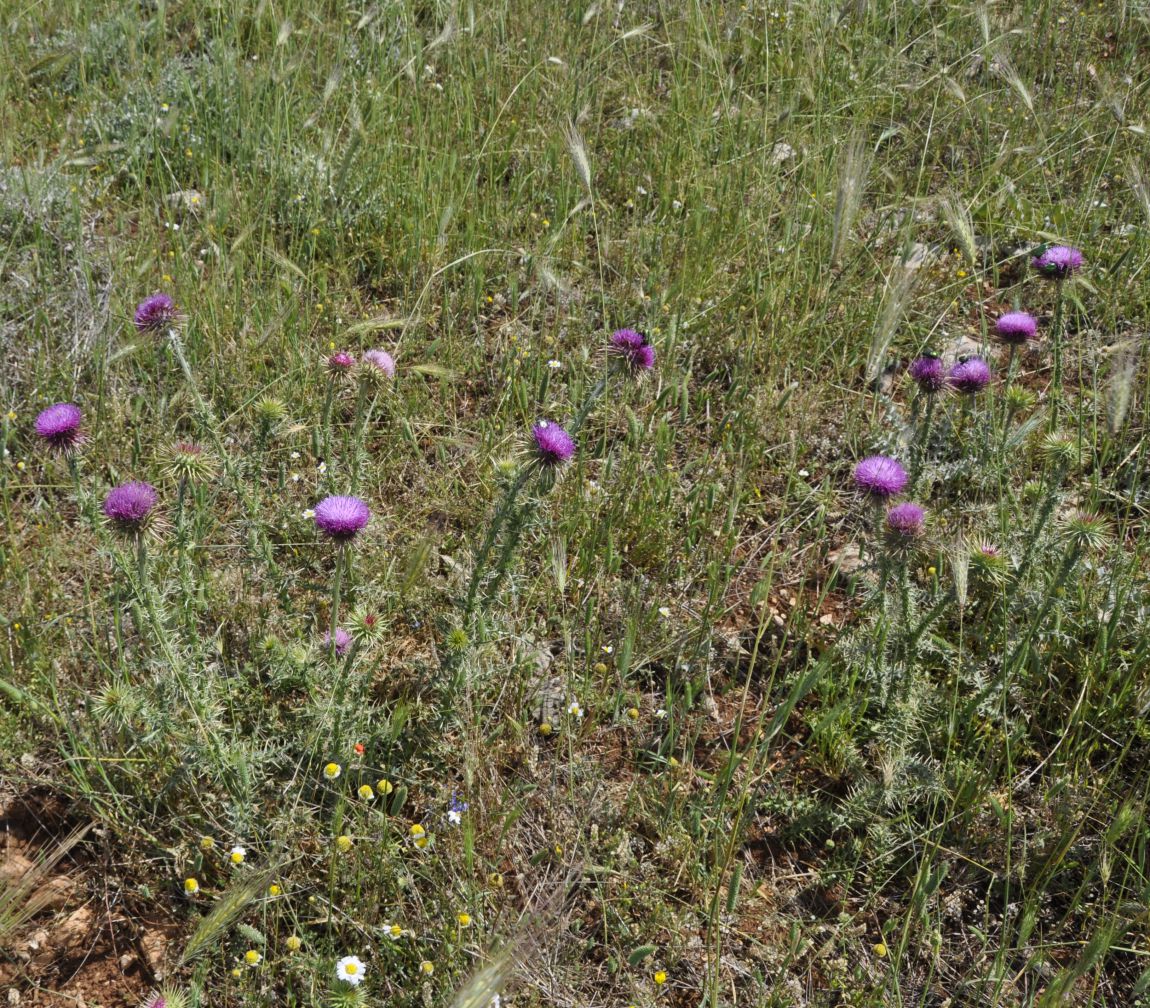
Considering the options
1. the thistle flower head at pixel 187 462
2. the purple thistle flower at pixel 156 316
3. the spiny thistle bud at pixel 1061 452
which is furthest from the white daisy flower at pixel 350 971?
the spiny thistle bud at pixel 1061 452

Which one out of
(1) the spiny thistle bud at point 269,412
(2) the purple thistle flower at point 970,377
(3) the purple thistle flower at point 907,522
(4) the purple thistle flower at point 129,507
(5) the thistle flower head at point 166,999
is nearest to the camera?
(5) the thistle flower head at point 166,999

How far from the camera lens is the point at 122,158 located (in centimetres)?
421

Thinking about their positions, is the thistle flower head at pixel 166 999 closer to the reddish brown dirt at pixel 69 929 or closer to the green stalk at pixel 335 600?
the reddish brown dirt at pixel 69 929

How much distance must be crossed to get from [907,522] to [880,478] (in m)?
→ 0.18

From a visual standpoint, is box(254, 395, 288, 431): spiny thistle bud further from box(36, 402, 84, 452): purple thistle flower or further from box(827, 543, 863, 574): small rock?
box(827, 543, 863, 574): small rock

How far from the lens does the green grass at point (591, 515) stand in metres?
2.19

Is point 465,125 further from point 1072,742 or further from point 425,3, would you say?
point 1072,742

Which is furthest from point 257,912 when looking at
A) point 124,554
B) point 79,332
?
point 79,332

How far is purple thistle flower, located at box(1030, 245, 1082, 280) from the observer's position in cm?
286

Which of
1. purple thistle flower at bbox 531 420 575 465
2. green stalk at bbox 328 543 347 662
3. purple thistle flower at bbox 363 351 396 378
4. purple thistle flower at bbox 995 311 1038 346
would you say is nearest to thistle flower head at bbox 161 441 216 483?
green stalk at bbox 328 543 347 662

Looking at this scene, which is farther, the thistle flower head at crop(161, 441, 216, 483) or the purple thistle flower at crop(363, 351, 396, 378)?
the purple thistle flower at crop(363, 351, 396, 378)

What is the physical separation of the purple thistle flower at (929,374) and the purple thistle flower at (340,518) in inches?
62.0

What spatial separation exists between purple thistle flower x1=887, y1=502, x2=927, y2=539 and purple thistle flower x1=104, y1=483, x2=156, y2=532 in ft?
5.61

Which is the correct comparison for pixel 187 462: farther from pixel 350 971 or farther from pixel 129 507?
pixel 350 971
